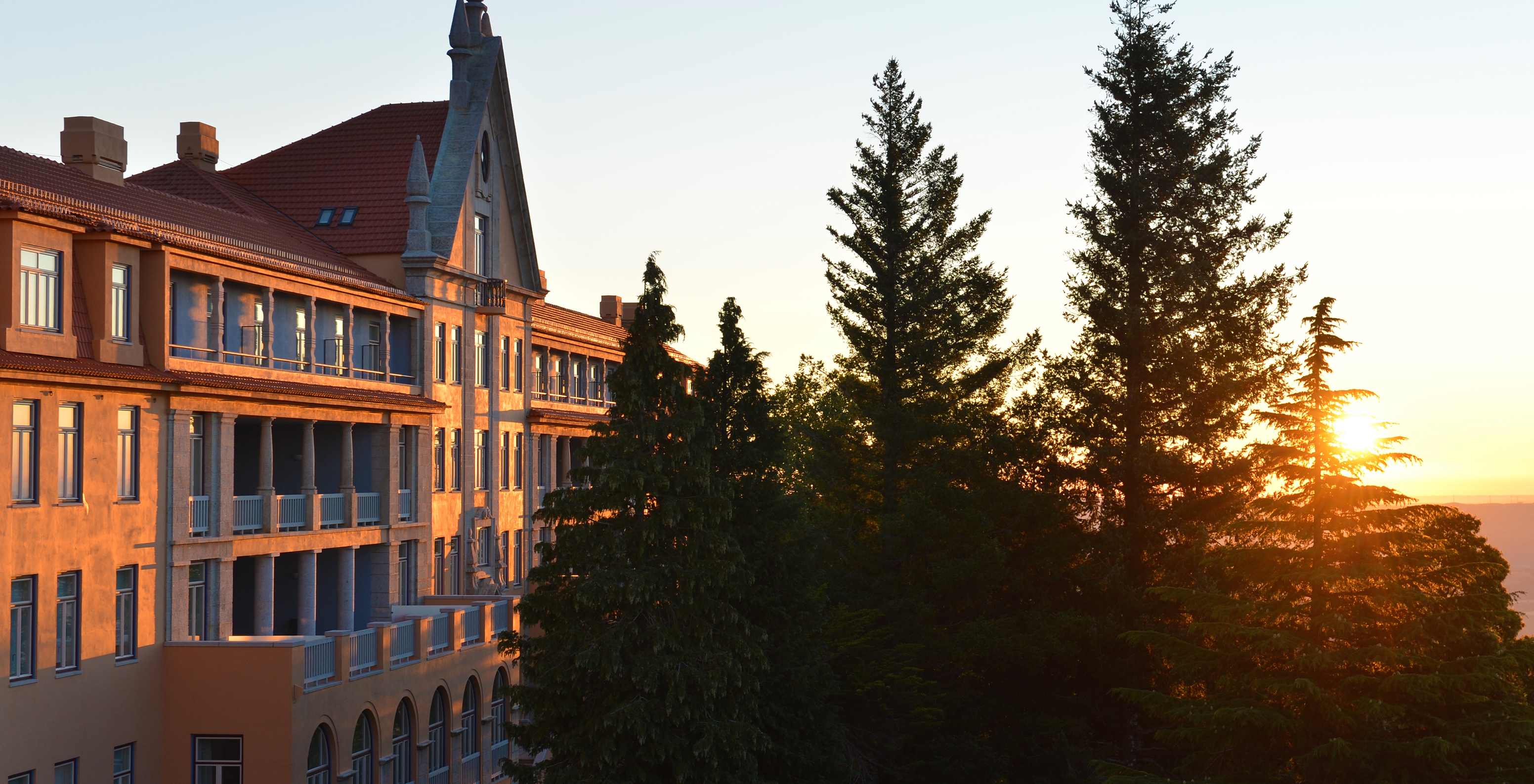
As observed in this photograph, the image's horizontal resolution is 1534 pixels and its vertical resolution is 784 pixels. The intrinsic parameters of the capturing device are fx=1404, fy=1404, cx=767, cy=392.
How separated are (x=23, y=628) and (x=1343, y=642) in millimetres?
23130

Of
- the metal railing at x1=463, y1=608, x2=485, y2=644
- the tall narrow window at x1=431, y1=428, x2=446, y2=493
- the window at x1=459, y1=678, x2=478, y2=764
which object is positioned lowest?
the window at x1=459, y1=678, x2=478, y2=764

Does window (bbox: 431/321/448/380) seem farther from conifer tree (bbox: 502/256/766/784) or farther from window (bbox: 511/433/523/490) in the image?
conifer tree (bbox: 502/256/766/784)

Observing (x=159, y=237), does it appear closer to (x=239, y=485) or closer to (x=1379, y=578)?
(x=239, y=485)

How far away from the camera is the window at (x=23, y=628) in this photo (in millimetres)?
24703

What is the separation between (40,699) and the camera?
82.1 ft

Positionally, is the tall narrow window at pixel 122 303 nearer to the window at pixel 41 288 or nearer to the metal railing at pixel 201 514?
the window at pixel 41 288

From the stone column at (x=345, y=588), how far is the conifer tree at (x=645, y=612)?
383 inches

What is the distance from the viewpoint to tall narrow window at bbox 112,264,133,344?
27922mm

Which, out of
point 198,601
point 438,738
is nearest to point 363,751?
point 438,738

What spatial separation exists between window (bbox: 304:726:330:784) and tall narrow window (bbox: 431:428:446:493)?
1259cm

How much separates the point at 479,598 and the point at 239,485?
7198 millimetres

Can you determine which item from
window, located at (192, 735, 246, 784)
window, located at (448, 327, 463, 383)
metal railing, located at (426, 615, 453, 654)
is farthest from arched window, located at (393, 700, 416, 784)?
window, located at (448, 327, 463, 383)

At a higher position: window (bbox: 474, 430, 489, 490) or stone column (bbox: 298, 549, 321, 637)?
window (bbox: 474, 430, 489, 490)

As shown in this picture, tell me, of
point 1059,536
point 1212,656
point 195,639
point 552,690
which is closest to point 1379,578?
point 1212,656
